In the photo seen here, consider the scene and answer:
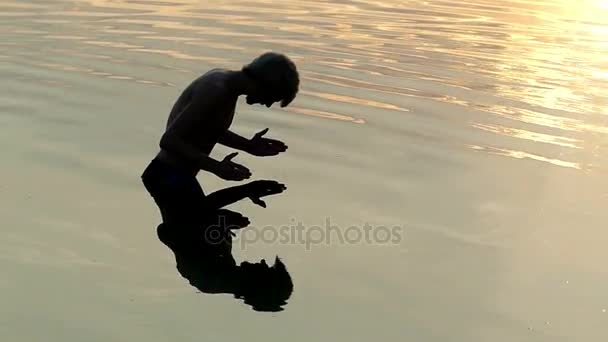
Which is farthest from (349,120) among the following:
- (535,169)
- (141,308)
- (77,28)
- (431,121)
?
(77,28)

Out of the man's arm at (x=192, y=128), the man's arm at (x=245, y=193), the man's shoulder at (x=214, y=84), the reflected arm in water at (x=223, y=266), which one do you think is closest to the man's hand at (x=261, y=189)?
the man's arm at (x=245, y=193)

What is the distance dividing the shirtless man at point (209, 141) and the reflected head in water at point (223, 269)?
184mm

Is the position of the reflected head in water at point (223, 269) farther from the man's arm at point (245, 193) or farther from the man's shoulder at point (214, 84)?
the man's shoulder at point (214, 84)

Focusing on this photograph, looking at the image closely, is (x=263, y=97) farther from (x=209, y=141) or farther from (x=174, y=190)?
(x=174, y=190)

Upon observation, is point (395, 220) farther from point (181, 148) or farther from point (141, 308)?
point (141, 308)

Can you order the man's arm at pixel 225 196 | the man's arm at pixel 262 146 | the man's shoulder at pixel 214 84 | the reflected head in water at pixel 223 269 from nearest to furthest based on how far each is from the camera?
the reflected head in water at pixel 223 269
the man's shoulder at pixel 214 84
the man's arm at pixel 225 196
the man's arm at pixel 262 146

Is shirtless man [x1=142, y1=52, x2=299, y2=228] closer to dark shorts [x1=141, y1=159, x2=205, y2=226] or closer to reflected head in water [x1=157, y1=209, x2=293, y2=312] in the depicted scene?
dark shorts [x1=141, y1=159, x2=205, y2=226]

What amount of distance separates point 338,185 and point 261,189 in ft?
1.78

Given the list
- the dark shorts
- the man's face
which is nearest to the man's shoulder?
the man's face

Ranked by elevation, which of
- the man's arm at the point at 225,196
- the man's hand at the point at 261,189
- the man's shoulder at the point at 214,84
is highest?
the man's shoulder at the point at 214,84

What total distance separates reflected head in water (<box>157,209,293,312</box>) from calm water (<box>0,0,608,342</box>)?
8 centimetres

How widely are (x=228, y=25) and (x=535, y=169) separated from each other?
274 inches

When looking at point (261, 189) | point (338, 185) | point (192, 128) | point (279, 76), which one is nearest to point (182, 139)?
point (192, 128)

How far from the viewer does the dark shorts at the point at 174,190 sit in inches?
223
